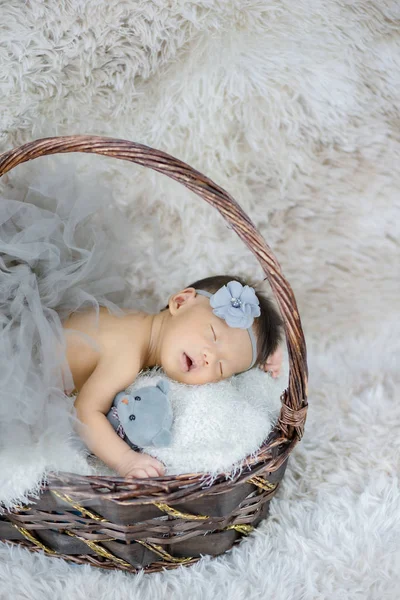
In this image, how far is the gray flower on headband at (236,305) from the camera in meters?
1.27

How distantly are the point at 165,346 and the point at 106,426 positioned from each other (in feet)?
0.63

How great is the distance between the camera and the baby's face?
4.27 feet

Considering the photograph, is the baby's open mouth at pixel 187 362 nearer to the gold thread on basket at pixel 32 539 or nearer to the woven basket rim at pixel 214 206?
the woven basket rim at pixel 214 206

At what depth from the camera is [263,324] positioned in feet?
4.53

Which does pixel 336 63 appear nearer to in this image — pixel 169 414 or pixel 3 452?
pixel 169 414

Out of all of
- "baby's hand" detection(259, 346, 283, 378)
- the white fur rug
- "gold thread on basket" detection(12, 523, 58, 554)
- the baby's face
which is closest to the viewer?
"gold thread on basket" detection(12, 523, 58, 554)

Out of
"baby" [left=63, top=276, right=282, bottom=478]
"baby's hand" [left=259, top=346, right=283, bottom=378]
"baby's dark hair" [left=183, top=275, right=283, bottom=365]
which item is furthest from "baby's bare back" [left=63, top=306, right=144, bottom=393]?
"baby's hand" [left=259, top=346, right=283, bottom=378]

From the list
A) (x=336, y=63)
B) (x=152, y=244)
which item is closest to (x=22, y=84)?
(x=152, y=244)

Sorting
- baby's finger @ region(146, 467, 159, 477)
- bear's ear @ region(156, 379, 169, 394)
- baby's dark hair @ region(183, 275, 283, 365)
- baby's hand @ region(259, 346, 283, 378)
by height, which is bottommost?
baby's finger @ region(146, 467, 159, 477)

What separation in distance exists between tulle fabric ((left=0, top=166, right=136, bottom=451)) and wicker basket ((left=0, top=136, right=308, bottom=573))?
4.9 inches

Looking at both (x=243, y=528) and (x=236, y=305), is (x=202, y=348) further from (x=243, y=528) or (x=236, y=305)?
(x=243, y=528)

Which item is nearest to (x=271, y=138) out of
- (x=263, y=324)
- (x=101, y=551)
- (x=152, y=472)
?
(x=263, y=324)

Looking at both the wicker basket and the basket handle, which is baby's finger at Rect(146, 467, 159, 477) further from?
the basket handle

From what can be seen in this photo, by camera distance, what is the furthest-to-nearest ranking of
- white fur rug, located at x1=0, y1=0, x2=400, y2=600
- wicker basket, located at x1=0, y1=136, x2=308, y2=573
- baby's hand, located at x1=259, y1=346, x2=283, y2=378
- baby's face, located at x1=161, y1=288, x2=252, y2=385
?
white fur rug, located at x1=0, y1=0, x2=400, y2=600, baby's hand, located at x1=259, y1=346, x2=283, y2=378, baby's face, located at x1=161, y1=288, x2=252, y2=385, wicker basket, located at x1=0, y1=136, x2=308, y2=573
